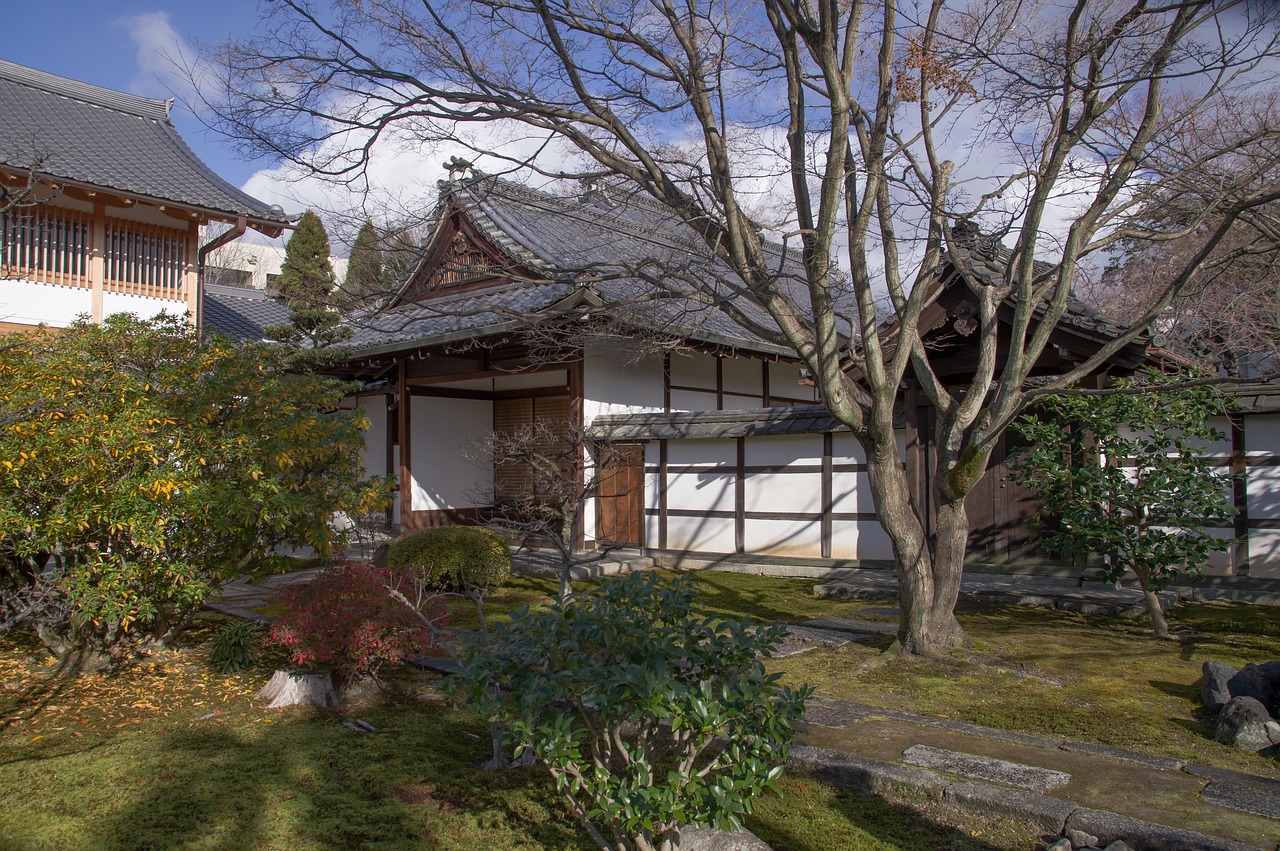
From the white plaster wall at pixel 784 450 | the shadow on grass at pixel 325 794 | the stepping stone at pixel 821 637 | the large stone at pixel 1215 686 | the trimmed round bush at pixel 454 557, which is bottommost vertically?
the shadow on grass at pixel 325 794

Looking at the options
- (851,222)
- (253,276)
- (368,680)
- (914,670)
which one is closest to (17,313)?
(368,680)

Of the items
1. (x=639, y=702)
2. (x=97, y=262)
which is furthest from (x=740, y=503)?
(x=639, y=702)

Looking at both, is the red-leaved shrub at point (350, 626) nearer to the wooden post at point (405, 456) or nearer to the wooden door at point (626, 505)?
Answer: the wooden door at point (626, 505)

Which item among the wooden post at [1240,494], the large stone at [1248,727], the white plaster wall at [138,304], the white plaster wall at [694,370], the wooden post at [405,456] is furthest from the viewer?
the white plaster wall at [694,370]

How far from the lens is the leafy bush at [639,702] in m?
2.90

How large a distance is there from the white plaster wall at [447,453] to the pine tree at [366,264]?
7094mm

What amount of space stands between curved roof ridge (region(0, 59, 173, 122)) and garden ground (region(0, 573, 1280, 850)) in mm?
11801

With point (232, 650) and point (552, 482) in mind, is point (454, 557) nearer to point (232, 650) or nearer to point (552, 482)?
point (552, 482)

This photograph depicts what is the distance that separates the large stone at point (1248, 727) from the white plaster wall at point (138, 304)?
12.9m

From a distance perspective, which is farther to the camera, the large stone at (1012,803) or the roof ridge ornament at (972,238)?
the roof ridge ornament at (972,238)

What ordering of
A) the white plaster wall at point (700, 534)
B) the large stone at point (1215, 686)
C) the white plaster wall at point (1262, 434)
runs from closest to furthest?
the large stone at point (1215, 686) < the white plaster wall at point (1262, 434) < the white plaster wall at point (700, 534)

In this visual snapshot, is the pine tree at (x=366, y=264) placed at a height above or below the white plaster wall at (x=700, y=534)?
above

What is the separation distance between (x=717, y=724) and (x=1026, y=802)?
1.76 m

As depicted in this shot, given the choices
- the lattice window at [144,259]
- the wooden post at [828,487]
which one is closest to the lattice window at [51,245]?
the lattice window at [144,259]
